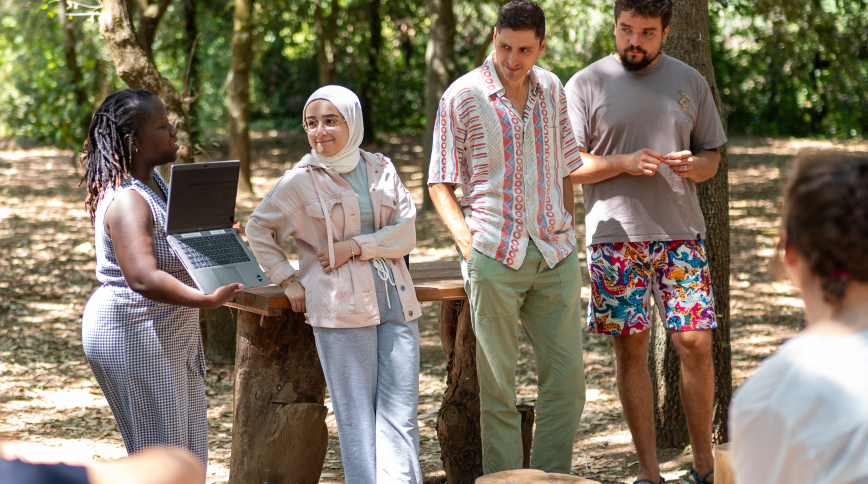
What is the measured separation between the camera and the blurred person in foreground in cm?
113

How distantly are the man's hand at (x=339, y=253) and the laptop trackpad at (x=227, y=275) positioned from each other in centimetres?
46

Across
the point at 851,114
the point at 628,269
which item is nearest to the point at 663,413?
the point at 628,269

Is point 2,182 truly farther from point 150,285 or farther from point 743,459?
point 743,459

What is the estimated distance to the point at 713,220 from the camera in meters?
4.21

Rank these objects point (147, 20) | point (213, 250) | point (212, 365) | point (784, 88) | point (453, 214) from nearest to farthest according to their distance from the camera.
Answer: point (213, 250)
point (453, 214)
point (212, 365)
point (147, 20)
point (784, 88)

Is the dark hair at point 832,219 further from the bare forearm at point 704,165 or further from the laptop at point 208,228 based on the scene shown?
the bare forearm at point 704,165

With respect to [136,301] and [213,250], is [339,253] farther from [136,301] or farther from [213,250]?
[136,301]

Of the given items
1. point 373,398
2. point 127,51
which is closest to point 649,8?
point 373,398

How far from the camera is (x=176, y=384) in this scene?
2.79 m

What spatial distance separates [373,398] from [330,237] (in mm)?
684

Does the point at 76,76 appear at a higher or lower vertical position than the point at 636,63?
higher

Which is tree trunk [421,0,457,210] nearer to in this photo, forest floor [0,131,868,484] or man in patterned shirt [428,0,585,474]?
forest floor [0,131,868,484]

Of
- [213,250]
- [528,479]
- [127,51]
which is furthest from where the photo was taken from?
[127,51]

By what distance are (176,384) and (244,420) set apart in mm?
976
